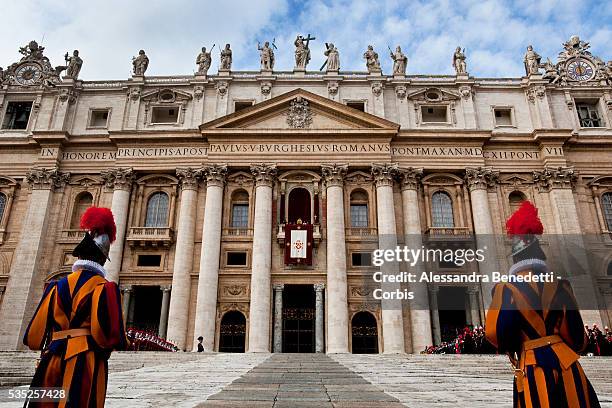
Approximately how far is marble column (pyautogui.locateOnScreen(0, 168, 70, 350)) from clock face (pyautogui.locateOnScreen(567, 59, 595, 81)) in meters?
34.0

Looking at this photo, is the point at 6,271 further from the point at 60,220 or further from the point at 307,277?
the point at 307,277

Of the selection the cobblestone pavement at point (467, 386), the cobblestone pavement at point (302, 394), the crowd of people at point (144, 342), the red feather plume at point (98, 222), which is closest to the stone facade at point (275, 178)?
the crowd of people at point (144, 342)

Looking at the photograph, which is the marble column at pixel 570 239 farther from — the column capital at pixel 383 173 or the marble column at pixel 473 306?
the column capital at pixel 383 173

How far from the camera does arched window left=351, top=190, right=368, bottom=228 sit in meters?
28.4

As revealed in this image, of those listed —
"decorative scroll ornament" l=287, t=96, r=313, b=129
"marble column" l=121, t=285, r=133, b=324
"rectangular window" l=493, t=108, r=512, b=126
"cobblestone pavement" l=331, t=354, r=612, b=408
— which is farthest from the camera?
"rectangular window" l=493, t=108, r=512, b=126

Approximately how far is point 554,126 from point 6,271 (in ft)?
114

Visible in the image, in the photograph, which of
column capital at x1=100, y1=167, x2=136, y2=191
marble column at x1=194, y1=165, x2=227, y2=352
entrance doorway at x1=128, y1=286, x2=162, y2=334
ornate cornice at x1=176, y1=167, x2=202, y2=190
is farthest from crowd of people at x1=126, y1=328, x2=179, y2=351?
column capital at x1=100, y1=167, x2=136, y2=191

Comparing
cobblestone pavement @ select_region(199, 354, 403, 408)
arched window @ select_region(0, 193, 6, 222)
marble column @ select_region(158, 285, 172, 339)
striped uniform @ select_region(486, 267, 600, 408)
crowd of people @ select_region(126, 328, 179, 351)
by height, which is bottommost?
cobblestone pavement @ select_region(199, 354, 403, 408)

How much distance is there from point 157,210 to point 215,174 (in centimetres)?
446

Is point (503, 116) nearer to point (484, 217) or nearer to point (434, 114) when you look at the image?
point (434, 114)

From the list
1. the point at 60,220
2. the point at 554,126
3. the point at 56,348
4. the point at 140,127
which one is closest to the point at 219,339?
the point at 60,220

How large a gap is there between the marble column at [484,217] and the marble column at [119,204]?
20.5m

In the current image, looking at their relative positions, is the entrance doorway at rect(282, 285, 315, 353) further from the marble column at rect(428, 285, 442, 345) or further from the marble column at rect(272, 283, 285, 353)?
the marble column at rect(428, 285, 442, 345)

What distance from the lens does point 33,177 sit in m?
28.8
